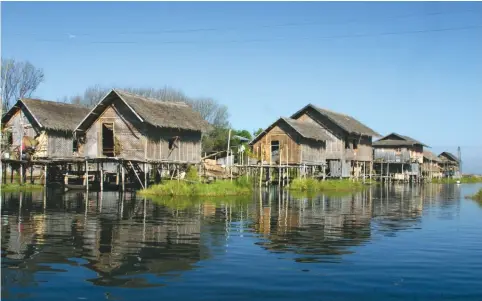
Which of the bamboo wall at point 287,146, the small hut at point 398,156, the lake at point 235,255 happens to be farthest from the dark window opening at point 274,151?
the lake at point 235,255

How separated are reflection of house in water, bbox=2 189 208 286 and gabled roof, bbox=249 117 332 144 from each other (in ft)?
71.3

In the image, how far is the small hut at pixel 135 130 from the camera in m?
33.8

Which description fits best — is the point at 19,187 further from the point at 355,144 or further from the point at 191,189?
the point at 355,144

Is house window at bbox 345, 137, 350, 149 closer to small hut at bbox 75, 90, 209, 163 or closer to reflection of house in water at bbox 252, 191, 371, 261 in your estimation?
small hut at bbox 75, 90, 209, 163

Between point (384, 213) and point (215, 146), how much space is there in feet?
135

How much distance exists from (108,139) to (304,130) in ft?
52.6

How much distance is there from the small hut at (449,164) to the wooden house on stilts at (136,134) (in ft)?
222

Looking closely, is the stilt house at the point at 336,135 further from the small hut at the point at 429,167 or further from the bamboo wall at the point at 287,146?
the small hut at the point at 429,167

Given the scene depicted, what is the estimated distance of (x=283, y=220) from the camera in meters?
19.8

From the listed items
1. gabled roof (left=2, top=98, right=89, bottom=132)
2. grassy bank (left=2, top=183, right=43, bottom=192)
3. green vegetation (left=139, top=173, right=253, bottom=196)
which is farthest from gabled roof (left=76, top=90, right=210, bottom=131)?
gabled roof (left=2, top=98, right=89, bottom=132)

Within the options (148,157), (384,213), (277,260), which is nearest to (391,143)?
(148,157)

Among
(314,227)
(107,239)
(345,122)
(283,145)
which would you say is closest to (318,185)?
(283,145)

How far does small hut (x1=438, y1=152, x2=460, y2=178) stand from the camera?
9374 cm

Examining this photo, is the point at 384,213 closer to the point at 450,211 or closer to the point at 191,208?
the point at 450,211
